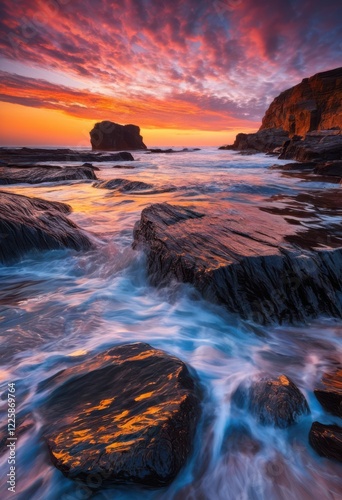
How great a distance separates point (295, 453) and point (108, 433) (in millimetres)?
1177

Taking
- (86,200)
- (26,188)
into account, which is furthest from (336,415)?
(26,188)

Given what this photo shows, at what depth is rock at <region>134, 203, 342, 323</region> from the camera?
10.4 ft

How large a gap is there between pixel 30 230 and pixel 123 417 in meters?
3.96

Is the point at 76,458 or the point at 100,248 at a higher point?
the point at 76,458

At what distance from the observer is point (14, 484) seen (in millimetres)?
1619

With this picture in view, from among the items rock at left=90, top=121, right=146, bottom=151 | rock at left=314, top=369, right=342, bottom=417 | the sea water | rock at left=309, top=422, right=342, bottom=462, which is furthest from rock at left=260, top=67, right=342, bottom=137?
rock at left=309, top=422, right=342, bottom=462

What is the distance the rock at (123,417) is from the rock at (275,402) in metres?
0.40

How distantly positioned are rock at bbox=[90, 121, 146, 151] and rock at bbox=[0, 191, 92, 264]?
69.7m

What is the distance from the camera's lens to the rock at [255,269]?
3184 millimetres

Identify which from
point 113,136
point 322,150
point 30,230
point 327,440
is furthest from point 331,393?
point 113,136

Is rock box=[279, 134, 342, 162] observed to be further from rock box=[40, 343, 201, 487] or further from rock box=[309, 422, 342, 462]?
rock box=[40, 343, 201, 487]

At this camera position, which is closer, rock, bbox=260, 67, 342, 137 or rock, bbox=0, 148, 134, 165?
Answer: rock, bbox=0, 148, 134, 165

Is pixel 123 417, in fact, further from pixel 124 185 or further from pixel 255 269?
pixel 124 185

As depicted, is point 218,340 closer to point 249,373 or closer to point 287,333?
point 249,373
